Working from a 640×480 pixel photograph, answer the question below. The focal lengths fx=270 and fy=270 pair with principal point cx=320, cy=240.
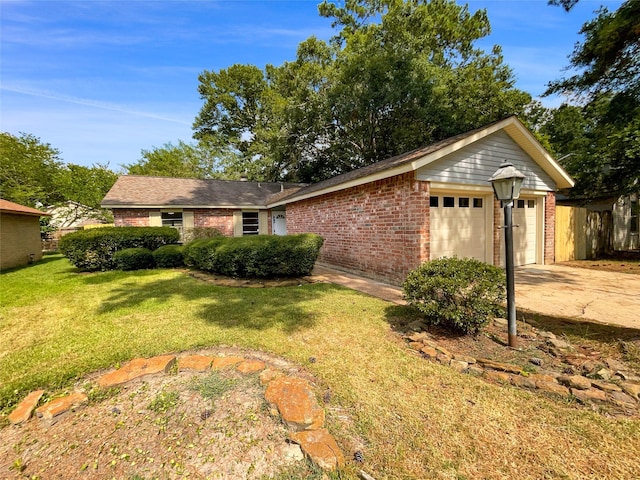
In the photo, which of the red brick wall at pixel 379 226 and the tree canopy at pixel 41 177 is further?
the tree canopy at pixel 41 177

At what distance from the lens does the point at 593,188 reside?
42.4ft

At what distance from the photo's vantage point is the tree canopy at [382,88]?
15359 mm

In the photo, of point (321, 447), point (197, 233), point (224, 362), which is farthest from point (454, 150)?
point (197, 233)

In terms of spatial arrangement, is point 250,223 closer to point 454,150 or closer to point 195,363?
point 454,150

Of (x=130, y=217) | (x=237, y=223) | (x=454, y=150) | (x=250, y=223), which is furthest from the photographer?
(x=250, y=223)

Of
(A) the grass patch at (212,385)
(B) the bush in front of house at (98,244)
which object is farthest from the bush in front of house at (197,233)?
(A) the grass patch at (212,385)

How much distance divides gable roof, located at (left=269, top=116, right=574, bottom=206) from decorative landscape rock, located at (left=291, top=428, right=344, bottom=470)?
5.39 meters

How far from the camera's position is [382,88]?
51.2 ft

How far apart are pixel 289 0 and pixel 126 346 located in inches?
398

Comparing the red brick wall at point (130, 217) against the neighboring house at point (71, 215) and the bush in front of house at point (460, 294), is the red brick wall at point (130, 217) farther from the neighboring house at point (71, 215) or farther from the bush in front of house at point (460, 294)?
Answer: the bush in front of house at point (460, 294)

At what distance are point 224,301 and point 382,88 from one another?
1521cm

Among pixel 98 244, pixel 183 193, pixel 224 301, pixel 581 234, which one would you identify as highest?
pixel 183 193

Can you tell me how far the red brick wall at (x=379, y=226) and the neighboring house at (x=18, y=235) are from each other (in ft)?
39.7

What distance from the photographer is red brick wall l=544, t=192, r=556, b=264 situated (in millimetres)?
9328
